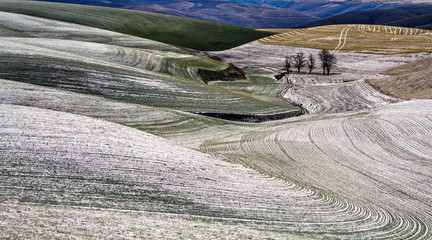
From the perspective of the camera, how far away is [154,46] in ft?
271

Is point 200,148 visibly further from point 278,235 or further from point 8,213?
point 8,213

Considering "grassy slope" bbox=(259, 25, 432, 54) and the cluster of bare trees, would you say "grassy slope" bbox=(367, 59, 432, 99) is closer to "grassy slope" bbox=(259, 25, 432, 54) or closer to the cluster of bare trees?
the cluster of bare trees

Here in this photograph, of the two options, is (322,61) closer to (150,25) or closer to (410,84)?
(410,84)

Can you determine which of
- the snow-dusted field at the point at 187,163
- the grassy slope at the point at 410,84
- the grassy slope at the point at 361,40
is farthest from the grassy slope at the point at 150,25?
the snow-dusted field at the point at 187,163

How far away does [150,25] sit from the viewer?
120250 mm

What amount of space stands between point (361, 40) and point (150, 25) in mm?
70457

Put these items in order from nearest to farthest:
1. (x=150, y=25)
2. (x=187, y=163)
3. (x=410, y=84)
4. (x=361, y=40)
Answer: (x=187, y=163)
(x=410, y=84)
(x=361, y=40)
(x=150, y=25)

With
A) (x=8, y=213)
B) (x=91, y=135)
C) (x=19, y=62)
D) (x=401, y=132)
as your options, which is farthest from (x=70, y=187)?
(x=19, y=62)

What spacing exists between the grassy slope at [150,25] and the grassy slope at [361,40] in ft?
46.3

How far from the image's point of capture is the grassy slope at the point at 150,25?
106250mm

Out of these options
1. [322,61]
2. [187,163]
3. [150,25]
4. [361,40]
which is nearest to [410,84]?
[322,61]

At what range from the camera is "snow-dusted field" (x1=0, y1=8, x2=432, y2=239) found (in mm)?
14922

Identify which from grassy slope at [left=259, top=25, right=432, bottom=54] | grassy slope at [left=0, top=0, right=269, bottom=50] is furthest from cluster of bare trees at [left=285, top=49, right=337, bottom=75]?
grassy slope at [left=0, top=0, right=269, bottom=50]

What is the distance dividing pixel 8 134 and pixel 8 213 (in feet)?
28.8
